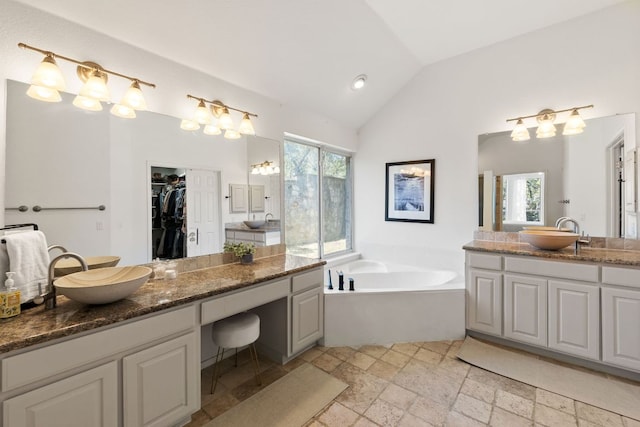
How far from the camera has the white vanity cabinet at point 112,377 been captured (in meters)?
1.12

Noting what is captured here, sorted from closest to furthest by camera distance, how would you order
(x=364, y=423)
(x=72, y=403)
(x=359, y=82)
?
(x=72, y=403), (x=364, y=423), (x=359, y=82)

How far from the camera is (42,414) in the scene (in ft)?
3.80

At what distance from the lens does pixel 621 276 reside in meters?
2.13

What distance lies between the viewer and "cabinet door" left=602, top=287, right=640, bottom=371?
6.84ft

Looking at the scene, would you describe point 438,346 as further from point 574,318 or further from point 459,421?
point 574,318

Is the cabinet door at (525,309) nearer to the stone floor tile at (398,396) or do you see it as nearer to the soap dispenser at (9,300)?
the stone floor tile at (398,396)

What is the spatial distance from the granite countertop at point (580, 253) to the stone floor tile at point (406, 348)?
3.53 ft

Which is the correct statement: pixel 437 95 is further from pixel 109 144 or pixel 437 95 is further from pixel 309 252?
pixel 109 144

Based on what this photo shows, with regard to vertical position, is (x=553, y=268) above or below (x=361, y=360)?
above

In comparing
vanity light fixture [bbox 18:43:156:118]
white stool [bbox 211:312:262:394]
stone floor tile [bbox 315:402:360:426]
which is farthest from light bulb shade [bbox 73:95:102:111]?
stone floor tile [bbox 315:402:360:426]

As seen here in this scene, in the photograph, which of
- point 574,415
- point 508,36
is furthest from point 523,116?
point 574,415

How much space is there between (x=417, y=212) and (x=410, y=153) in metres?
0.79

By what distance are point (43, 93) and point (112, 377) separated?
1.55 m

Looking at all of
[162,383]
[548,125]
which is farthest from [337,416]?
[548,125]
